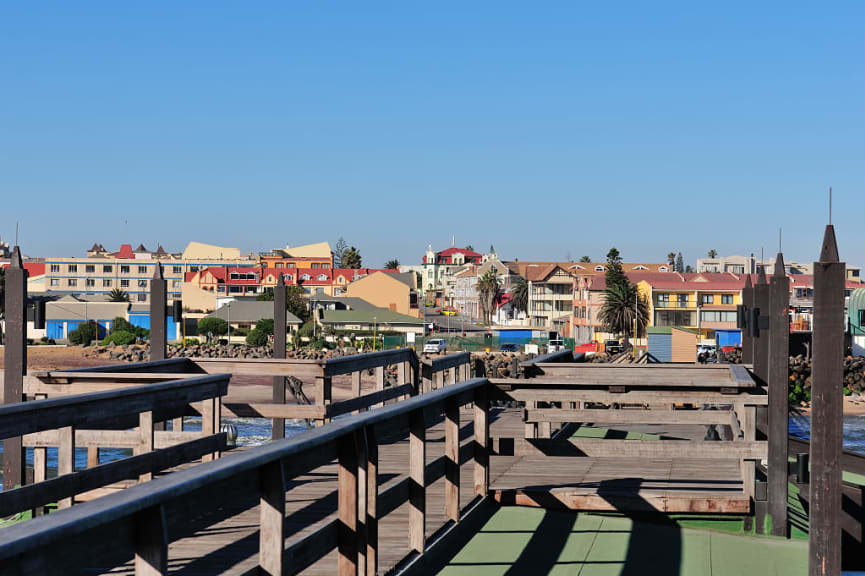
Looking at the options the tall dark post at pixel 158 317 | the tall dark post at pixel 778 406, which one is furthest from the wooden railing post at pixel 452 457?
the tall dark post at pixel 158 317

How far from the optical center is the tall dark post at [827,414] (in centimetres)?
545

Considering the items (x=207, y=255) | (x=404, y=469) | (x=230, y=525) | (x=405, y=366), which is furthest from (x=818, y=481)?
(x=207, y=255)

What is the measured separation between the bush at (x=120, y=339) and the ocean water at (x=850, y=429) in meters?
66.8

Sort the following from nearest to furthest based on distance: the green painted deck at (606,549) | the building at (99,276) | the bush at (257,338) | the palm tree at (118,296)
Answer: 1. the green painted deck at (606,549)
2. the bush at (257,338)
3. the palm tree at (118,296)
4. the building at (99,276)

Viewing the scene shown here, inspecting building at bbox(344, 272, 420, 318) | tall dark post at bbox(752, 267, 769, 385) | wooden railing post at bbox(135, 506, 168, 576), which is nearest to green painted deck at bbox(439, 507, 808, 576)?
tall dark post at bbox(752, 267, 769, 385)

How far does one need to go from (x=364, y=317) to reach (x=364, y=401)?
4056 inches

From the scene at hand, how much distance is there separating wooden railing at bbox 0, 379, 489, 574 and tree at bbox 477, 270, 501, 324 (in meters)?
149

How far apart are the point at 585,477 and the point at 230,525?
3.63m

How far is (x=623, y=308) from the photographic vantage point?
3900 inches

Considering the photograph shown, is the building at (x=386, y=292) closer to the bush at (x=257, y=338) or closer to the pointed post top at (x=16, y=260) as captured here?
the bush at (x=257, y=338)

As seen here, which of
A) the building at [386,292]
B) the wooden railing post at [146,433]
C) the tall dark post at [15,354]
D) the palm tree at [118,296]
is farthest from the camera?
the building at [386,292]

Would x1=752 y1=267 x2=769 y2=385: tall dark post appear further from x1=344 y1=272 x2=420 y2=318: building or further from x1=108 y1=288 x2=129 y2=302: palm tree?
x1=108 y1=288 x2=129 y2=302: palm tree

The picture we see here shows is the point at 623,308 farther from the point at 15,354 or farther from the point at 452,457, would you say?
the point at 452,457

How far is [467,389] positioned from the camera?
7.11m
